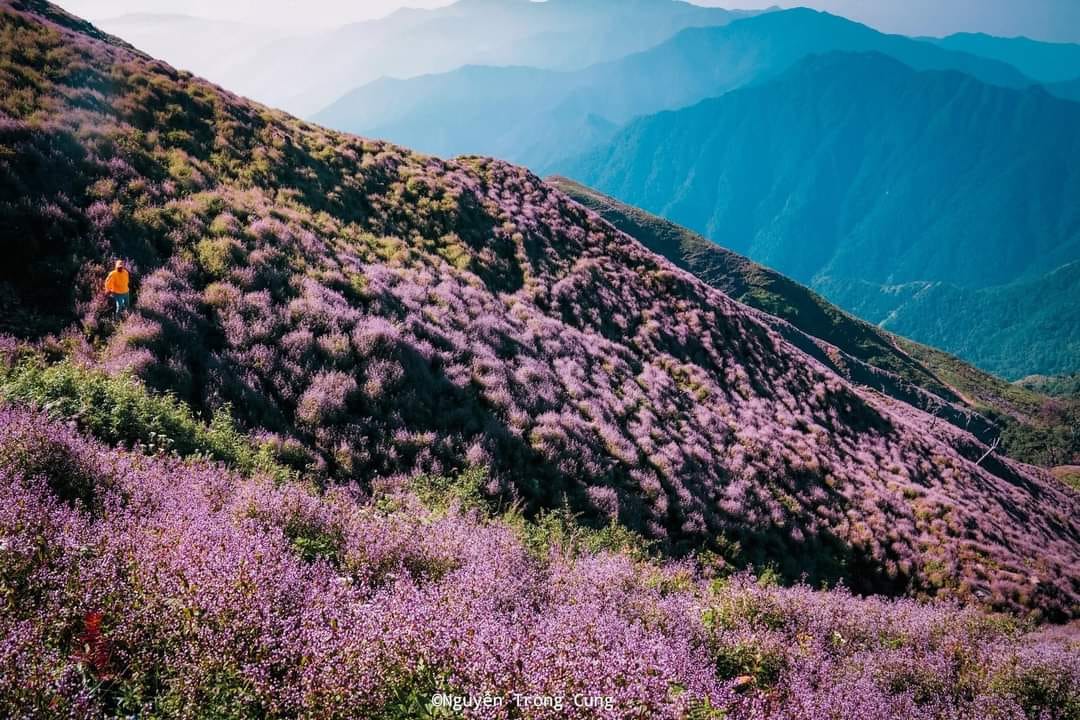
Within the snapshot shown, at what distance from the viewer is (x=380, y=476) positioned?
28.9 ft

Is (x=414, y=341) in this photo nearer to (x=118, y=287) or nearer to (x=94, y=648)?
(x=118, y=287)

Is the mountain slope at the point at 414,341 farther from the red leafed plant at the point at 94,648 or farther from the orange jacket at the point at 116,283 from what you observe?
the red leafed plant at the point at 94,648

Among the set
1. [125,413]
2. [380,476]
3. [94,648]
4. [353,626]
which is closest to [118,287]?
[125,413]

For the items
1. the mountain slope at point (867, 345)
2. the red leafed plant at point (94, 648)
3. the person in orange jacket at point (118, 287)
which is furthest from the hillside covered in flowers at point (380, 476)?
the mountain slope at point (867, 345)

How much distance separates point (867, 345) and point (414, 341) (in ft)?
552

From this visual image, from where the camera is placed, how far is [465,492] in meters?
8.74

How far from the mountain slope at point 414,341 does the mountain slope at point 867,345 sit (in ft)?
354

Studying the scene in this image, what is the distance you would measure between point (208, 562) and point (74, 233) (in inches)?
422

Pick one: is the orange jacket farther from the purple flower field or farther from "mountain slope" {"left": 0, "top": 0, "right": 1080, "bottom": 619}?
the purple flower field

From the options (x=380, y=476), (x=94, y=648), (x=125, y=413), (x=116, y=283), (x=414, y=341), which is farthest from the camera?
(x=414, y=341)

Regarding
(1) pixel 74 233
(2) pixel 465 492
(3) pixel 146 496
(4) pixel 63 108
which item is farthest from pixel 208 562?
(4) pixel 63 108

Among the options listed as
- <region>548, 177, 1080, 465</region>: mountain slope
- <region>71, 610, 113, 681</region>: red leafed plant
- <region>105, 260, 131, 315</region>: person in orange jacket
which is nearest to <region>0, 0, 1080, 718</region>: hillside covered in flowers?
<region>71, 610, 113, 681</region>: red leafed plant

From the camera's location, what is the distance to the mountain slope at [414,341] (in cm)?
946

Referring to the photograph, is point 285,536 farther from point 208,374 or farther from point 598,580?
point 208,374
